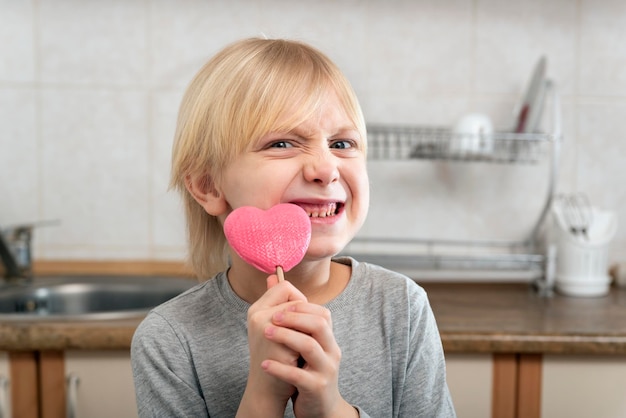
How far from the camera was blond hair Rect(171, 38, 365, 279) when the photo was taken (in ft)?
2.91

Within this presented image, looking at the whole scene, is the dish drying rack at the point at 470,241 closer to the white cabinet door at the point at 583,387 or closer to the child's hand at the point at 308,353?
the white cabinet door at the point at 583,387

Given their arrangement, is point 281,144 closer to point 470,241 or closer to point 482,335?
point 482,335

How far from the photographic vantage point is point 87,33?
5.94 feet

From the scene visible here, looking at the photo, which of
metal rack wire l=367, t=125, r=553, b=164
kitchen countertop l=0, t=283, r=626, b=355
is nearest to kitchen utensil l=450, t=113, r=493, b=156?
metal rack wire l=367, t=125, r=553, b=164

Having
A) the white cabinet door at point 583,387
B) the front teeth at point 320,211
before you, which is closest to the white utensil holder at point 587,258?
the white cabinet door at point 583,387

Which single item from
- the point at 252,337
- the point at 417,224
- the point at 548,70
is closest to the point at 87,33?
the point at 417,224

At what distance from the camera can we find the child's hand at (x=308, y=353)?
72 centimetres

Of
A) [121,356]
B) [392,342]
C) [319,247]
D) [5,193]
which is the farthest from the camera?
[5,193]

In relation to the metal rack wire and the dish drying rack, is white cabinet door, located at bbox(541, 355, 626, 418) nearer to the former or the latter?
the dish drying rack

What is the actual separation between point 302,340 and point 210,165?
0.32 meters

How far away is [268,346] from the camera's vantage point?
74 cm

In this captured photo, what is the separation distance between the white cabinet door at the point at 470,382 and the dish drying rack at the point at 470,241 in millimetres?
395

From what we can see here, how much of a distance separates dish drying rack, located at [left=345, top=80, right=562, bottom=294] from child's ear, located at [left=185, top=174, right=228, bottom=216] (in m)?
0.86

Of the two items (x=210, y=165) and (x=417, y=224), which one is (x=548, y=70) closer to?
(x=417, y=224)
